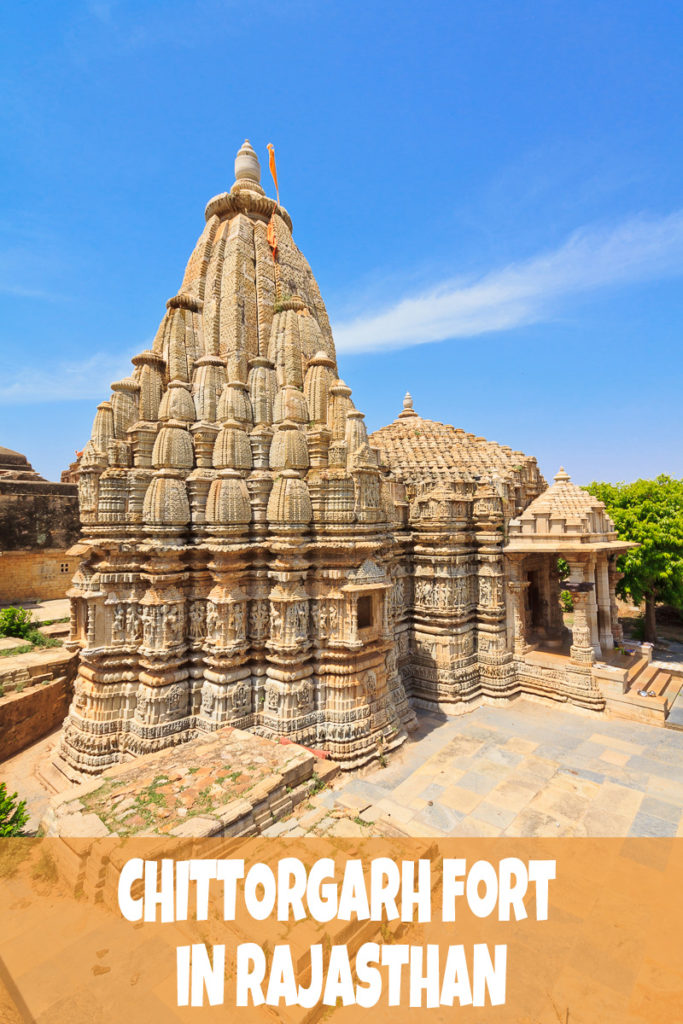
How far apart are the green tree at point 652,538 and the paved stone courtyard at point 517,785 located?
922cm

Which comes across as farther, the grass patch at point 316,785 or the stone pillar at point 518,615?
the stone pillar at point 518,615

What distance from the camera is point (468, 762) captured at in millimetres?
12156

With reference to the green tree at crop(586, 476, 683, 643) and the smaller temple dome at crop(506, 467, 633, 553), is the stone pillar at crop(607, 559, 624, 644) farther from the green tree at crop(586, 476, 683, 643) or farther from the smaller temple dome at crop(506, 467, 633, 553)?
the smaller temple dome at crop(506, 467, 633, 553)

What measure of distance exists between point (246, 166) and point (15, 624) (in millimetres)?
19363

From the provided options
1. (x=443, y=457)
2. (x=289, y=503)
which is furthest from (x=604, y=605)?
(x=289, y=503)

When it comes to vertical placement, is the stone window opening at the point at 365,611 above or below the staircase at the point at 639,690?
above

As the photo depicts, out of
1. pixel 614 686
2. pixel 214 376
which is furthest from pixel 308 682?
pixel 614 686

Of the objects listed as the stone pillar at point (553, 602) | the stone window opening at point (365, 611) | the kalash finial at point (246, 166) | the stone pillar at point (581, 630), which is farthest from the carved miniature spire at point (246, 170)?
the stone pillar at point (553, 602)

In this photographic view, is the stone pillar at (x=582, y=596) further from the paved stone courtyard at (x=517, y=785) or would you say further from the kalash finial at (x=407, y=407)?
the kalash finial at (x=407, y=407)

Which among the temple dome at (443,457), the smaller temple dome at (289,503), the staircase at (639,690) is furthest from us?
the temple dome at (443,457)

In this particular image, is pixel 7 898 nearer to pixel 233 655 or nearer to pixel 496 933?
pixel 233 655

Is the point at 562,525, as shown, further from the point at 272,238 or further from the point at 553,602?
the point at 272,238

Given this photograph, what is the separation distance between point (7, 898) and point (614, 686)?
16.4 m

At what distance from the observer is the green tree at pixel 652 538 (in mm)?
20906
